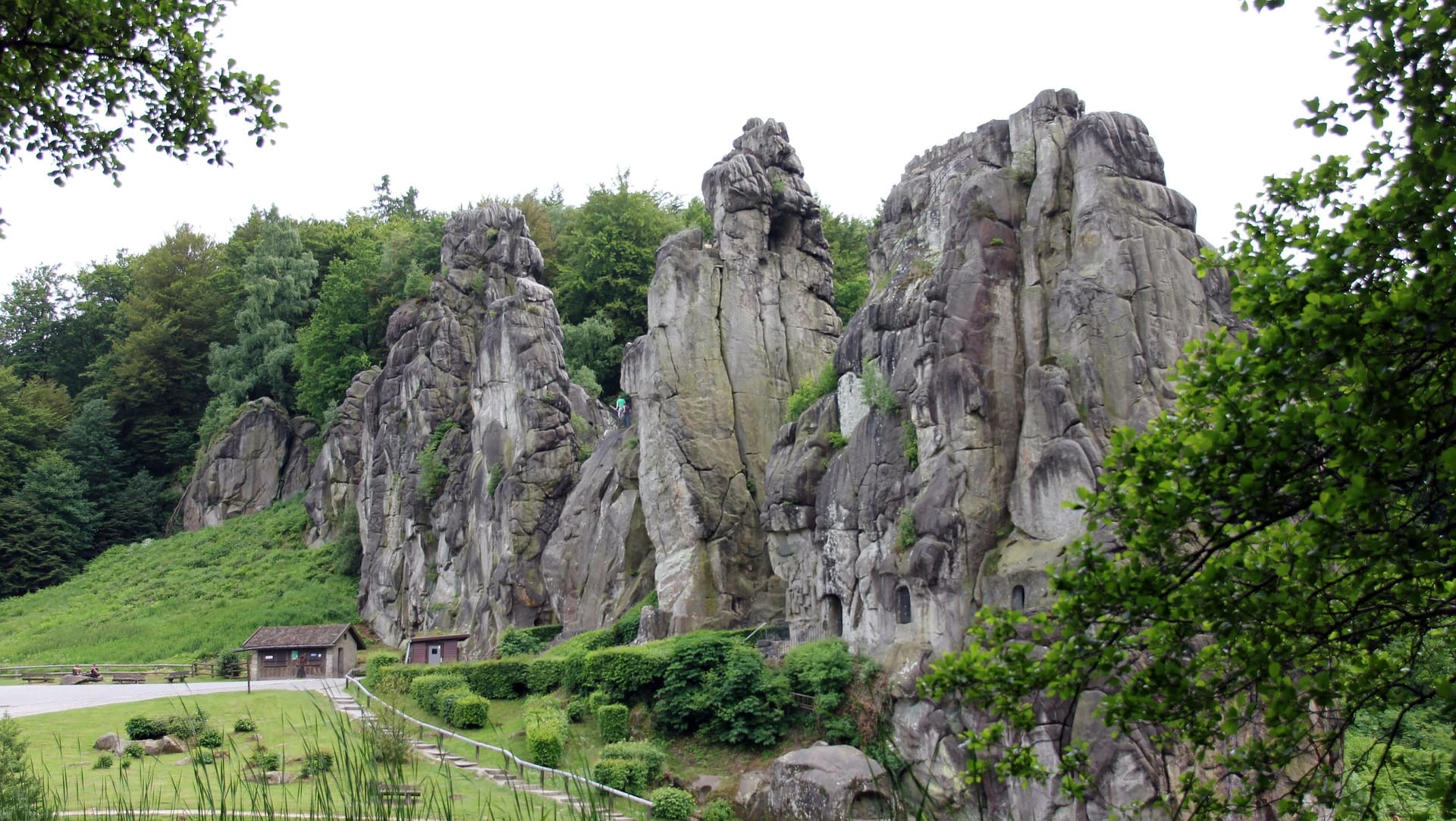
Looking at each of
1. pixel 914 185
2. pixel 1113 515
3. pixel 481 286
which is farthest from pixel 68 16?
pixel 481 286

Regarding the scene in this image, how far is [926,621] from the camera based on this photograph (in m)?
28.5

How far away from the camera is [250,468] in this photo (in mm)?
67562

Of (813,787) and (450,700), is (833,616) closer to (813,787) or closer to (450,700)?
(813,787)

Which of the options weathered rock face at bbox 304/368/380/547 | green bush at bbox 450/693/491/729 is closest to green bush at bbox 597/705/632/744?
green bush at bbox 450/693/491/729

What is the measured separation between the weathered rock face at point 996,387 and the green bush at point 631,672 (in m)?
4.74

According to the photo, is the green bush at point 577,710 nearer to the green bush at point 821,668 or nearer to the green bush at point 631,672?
the green bush at point 631,672

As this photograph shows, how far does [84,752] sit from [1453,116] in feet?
93.8

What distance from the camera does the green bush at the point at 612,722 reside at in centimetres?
3019

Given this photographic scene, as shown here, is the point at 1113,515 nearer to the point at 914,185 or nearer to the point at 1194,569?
the point at 1194,569

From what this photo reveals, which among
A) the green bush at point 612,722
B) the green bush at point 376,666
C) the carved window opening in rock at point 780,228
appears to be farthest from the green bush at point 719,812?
the carved window opening in rock at point 780,228

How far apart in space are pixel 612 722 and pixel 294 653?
18121 mm

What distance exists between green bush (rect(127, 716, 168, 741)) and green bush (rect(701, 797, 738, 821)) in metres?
14.4

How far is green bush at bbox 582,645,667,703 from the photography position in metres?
31.6

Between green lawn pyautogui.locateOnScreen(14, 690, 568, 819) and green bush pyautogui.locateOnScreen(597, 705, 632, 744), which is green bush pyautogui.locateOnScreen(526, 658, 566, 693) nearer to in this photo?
green bush pyautogui.locateOnScreen(597, 705, 632, 744)
